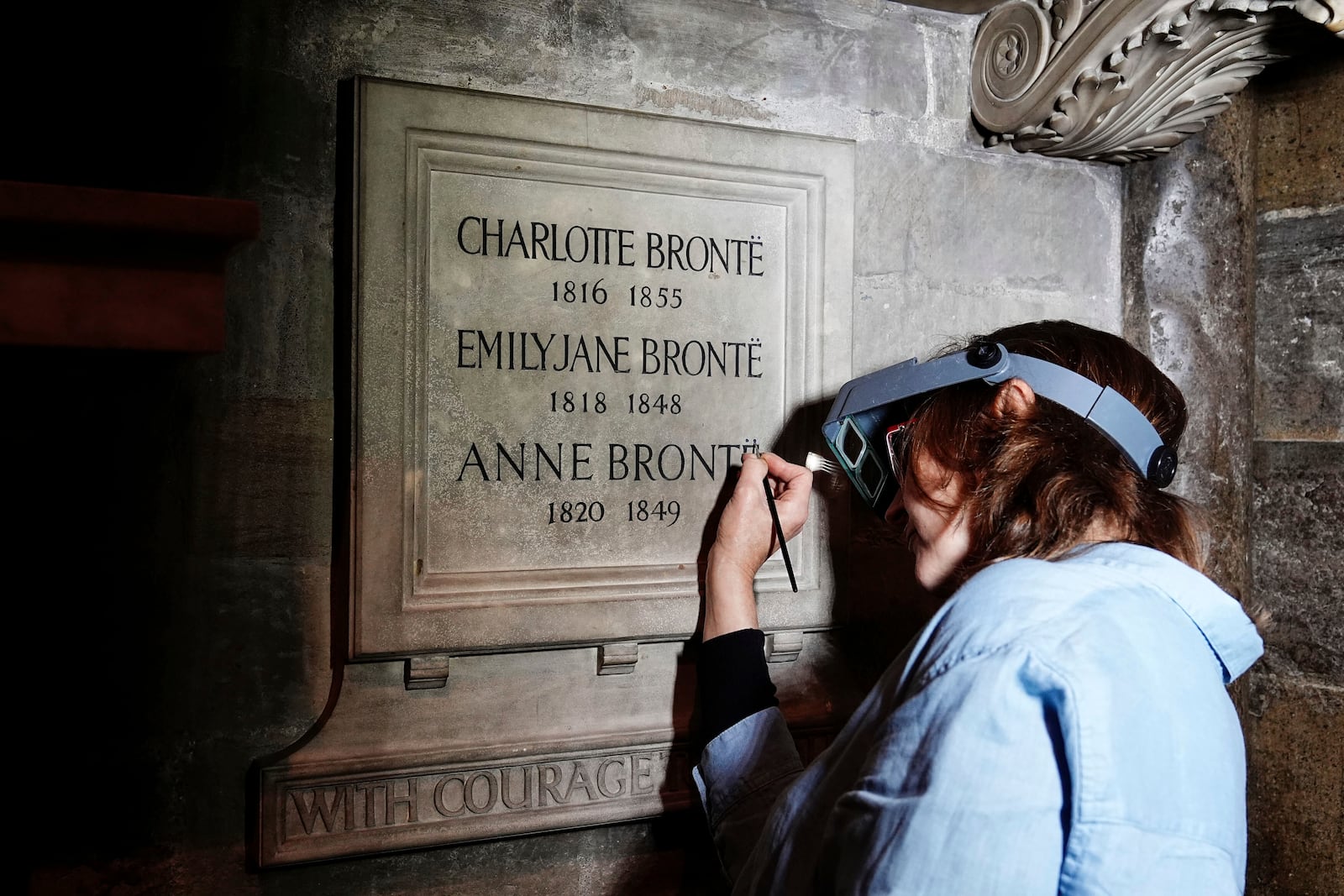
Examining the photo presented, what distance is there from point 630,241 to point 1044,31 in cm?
92

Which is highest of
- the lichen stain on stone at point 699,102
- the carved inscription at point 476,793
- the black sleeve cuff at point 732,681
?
the lichen stain on stone at point 699,102

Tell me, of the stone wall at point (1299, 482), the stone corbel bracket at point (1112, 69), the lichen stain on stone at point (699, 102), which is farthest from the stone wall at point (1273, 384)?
the lichen stain on stone at point (699, 102)

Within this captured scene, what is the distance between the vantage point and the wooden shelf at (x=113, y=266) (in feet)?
3.84

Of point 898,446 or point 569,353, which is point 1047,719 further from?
point 569,353

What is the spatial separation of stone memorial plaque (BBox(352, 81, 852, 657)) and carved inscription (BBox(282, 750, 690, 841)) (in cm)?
22

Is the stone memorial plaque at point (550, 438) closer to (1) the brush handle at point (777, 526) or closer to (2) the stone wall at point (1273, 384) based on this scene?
(1) the brush handle at point (777, 526)

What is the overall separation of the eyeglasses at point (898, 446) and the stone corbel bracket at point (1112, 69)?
0.90 m

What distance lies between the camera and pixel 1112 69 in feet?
5.77

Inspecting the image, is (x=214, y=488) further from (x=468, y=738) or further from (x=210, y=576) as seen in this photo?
(x=468, y=738)

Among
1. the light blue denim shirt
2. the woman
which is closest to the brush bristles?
the woman

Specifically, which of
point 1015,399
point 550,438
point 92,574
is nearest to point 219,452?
point 92,574

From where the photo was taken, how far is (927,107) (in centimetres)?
191

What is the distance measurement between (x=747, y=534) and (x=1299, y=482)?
1.16 metres

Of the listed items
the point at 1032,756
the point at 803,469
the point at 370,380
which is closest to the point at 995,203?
the point at 803,469
